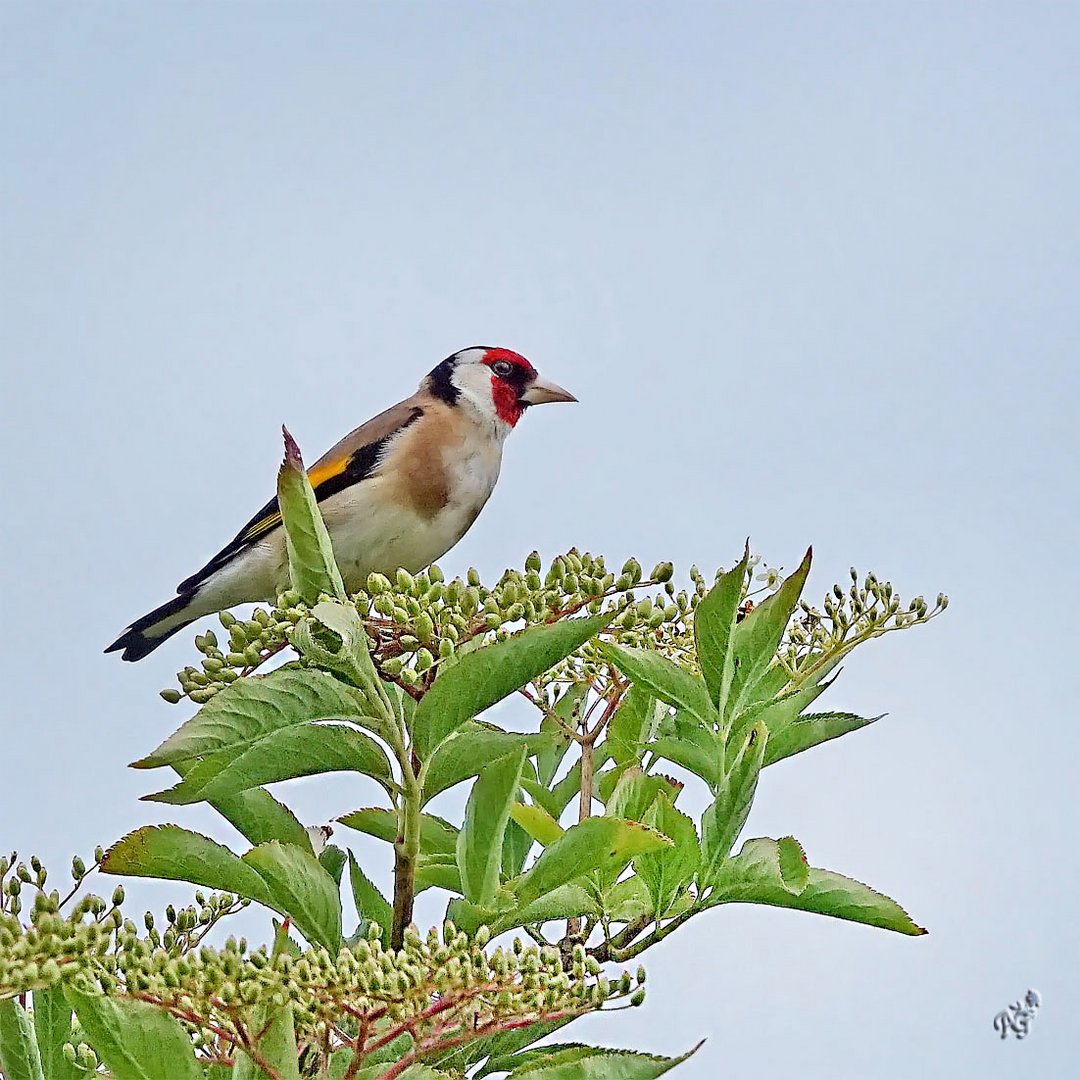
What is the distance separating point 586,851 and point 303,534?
1.48 ft

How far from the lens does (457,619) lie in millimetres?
1458

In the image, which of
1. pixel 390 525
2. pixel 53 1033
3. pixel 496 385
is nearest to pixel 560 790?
pixel 53 1033

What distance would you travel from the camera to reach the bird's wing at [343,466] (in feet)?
10.9

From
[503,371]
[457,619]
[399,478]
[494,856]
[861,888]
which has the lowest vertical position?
[861,888]

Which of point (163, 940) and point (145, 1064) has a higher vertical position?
point (163, 940)

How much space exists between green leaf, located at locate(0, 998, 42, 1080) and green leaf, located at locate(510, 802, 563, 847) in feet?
1.92

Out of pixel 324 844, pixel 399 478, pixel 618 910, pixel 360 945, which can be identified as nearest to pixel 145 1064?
pixel 360 945

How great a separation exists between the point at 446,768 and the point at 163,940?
443 millimetres

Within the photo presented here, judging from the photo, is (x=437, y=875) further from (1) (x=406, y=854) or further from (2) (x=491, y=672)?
(2) (x=491, y=672)

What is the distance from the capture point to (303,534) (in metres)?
1.42

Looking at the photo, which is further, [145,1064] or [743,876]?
[743,876]

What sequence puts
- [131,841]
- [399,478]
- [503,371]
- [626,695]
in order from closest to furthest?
[131,841], [626,695], [399,478], [503,371]

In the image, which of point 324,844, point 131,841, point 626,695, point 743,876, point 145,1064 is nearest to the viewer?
point 145,1064

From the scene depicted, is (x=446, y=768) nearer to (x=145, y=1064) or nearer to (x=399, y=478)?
(x=145, y=1064)
